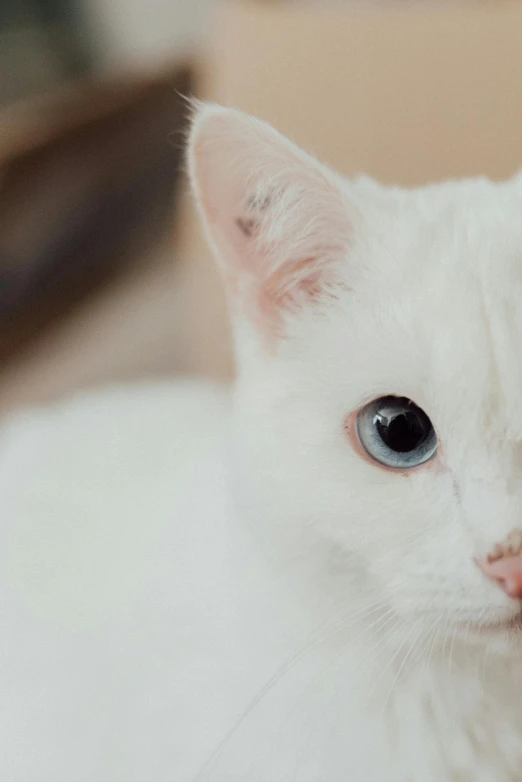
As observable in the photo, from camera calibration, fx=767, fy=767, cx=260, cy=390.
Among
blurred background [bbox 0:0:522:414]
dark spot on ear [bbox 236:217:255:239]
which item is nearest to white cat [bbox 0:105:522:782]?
dark spot on ear [bbox 236:217:255:239]

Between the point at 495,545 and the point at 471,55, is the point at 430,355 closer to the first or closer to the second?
the point at 495,545

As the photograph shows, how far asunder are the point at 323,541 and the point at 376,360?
0.49 ft

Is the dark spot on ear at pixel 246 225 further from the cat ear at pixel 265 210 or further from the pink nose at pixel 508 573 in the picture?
the pink nose at pixel 508 573

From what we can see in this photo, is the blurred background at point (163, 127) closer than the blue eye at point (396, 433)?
No

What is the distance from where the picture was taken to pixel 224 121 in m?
0.60

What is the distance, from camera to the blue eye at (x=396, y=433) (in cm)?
58

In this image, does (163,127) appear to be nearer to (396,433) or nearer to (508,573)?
(396,433)

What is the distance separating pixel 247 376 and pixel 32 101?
1494mm

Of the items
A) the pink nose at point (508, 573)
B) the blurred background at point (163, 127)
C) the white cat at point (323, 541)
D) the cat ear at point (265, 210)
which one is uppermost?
the blurred background at point (163, 127)

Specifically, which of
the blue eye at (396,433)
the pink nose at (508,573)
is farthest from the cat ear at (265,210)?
the pink nose at (508,573)

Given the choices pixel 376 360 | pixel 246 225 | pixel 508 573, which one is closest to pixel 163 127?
pixel 246 225

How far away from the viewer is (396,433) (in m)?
0.59

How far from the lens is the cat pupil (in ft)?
1.91

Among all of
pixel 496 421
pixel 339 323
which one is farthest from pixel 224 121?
pixel 496 421
